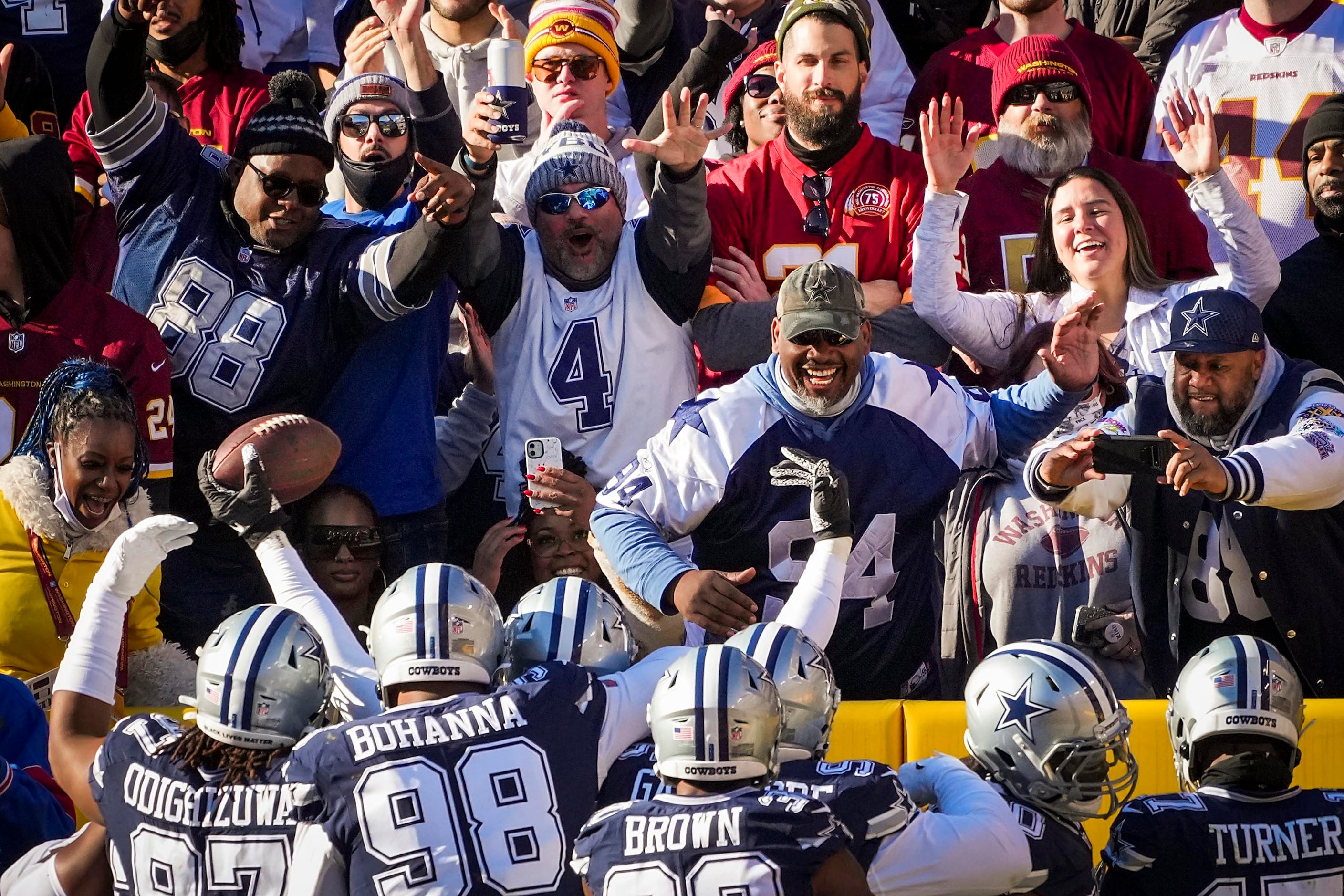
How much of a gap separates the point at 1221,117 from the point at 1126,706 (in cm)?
345

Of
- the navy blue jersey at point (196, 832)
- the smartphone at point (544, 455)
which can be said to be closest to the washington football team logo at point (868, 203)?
the smartphone at point (544, 455)

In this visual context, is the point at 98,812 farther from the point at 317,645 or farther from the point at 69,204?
the point at 69,204

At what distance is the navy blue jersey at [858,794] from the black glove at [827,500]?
1193mm

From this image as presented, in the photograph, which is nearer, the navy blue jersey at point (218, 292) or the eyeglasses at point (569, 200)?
the navy blue jersey at point (218, 292)

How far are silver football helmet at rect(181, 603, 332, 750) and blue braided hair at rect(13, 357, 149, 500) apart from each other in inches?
60.8

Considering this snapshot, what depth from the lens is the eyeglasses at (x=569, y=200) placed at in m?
6.93

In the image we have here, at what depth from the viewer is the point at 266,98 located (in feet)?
26.4

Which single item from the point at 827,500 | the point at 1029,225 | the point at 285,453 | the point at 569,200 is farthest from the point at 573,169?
the point at 827,500

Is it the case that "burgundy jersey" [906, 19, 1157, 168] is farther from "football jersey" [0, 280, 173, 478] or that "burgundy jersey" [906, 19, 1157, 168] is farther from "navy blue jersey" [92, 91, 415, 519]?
"football jersey" [0, 280, 173, 478]

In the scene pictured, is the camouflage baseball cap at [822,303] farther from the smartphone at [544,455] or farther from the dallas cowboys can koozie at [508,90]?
the dallas cowboys can koozie at [508,90]

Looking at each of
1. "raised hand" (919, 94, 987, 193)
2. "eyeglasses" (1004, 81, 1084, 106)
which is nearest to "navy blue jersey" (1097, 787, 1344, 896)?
"raised hand" (919, 94, 987, 193)

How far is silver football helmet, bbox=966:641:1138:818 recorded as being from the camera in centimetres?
457

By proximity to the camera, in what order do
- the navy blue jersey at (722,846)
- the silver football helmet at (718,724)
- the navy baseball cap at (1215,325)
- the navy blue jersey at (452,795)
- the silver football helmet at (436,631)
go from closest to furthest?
the navy blue jersey at (722,846), the silver football helmet at (718,724), the navy blue jersey at (452,795), the silver football helmet at (436,631), the navy baseball cap at (1215,325)

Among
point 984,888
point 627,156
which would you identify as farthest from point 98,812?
point 627,156
